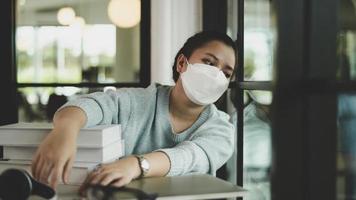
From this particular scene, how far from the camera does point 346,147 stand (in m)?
0.75

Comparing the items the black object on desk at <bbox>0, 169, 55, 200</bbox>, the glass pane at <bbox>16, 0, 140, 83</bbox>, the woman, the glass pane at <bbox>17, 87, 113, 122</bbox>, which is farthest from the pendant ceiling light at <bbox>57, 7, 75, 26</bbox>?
the black object on desk at <bbox>0, 169, 55, 200</bbox>

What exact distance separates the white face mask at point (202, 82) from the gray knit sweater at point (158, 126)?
0.07 meters

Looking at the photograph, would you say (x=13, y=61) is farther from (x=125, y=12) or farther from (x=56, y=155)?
(x=56, y=155)

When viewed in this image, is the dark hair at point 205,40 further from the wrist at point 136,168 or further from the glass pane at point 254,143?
the wrist at point 136,168

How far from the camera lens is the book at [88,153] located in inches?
46.6

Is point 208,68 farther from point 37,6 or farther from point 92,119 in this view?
point 37,6

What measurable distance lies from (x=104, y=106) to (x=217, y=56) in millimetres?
350

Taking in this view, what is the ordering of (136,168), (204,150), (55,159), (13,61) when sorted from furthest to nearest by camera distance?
(13,61) → (204,150) → (136,168) → (55,159)

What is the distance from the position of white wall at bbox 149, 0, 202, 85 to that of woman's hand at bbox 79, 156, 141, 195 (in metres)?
1.19

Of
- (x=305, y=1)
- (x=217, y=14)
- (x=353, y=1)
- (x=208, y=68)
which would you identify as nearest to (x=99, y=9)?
(x=217, y=14)

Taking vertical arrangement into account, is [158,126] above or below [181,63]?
below

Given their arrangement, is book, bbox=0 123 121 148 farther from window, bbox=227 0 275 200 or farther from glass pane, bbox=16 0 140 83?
glass pane, bbox=16 0 140 83

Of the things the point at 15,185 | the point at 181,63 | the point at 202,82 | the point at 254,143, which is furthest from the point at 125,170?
the point at 254,143

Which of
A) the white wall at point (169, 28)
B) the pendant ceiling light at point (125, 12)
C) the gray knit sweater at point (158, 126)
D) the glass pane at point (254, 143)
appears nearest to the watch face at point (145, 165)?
the gray knit sweater at point (158, 126)
